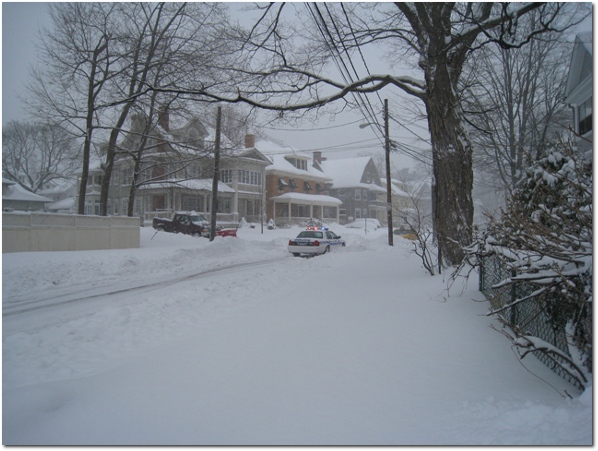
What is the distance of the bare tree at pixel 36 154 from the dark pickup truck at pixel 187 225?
8.12 metres

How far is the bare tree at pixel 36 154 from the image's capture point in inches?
455

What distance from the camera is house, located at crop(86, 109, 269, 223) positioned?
2134cm

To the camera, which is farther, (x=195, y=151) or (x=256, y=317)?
(x=195, y=151)

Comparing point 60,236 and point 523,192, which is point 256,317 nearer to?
point 523,192

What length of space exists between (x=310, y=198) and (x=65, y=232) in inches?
1296

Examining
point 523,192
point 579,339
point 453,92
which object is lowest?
point 579,339

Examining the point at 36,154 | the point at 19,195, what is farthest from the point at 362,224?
the point at 19,195

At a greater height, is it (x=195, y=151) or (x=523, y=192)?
(x=195, y=151)

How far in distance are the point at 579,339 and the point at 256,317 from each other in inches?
167

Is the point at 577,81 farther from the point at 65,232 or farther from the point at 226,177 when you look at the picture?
the point at 226,177

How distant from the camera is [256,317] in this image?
657 cm

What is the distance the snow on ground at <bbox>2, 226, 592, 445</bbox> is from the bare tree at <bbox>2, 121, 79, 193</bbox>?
5460mm

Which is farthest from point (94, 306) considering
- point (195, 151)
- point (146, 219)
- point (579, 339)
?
point (146, 219)

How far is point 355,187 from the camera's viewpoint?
5531 cm
